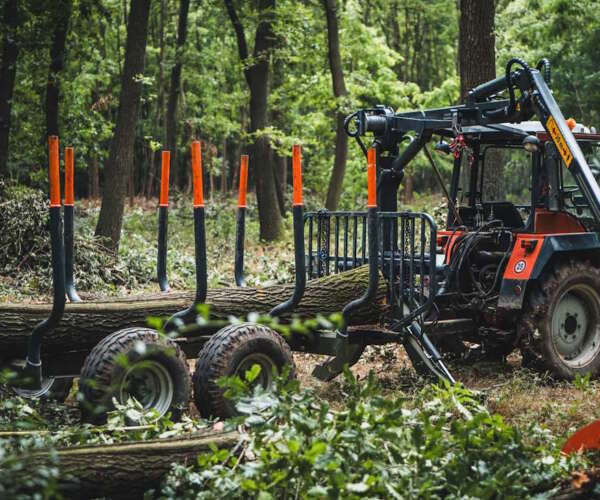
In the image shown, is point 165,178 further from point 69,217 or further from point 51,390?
point 51,390

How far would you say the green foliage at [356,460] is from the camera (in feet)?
13.9

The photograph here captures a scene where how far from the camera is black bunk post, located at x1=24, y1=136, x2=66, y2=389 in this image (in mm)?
6164

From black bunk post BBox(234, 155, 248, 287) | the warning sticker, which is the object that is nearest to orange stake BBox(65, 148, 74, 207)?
black bunk post BBox(234, 155, 248, 287)

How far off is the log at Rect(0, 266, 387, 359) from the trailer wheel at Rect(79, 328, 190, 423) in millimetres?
474

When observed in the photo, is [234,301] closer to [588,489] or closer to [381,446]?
[381,446]

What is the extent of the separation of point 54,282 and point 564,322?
492 centimetres

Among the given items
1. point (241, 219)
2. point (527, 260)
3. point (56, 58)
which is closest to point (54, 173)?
point (241, 219)

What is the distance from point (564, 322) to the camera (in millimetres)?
8297

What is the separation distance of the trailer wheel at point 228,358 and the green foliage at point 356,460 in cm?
165

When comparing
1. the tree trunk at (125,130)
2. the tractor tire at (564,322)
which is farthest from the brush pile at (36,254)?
the tractor tire at (564,322)

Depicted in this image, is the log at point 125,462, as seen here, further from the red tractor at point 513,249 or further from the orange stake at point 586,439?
the red tractor at point 513,249

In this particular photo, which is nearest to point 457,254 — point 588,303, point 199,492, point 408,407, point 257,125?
point 588,303

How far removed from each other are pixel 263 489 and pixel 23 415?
2293 millimetres

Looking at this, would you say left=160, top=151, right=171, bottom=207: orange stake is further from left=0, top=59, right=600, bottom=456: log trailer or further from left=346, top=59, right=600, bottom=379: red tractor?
left=346, top=59, right=600, bottom=379: red tractor
